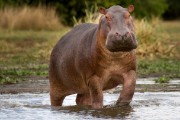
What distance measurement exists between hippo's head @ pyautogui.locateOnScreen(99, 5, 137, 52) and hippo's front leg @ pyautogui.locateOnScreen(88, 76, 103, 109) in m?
0.47

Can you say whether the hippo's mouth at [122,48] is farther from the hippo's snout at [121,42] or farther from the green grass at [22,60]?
the green grass at [22,60]

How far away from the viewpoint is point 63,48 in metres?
8.82

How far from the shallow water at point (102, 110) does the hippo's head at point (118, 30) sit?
72 centimetres

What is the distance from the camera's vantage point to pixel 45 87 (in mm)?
11023

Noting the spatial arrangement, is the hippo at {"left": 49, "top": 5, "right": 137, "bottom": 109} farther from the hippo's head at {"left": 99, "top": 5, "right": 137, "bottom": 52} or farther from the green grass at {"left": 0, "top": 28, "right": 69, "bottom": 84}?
the green grass at {"left": 0, "top": 28, "right": 69, "bottom": 84}

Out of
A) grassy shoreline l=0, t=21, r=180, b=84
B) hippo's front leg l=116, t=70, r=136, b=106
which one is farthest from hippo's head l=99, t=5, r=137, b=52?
grassy shoreline l=0, t=21, r=180, b=84

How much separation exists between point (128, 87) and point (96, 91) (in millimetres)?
341

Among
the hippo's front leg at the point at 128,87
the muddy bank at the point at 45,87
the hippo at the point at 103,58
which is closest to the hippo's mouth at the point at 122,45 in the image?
the hippo at the point at 103,58

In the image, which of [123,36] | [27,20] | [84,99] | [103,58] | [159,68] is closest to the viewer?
[123,36]

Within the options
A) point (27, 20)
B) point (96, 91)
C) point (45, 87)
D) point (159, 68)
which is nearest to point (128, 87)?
point (96, 91)

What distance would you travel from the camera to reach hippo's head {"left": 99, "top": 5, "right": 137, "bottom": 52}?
23.8 ft

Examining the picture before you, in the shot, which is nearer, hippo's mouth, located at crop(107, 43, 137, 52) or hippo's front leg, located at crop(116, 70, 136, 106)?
hippo's mouth, located at crop(107, 43, 137, 52)

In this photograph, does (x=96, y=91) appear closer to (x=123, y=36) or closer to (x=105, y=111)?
(x=105, y=111)

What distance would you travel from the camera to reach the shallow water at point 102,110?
24.5 feet
